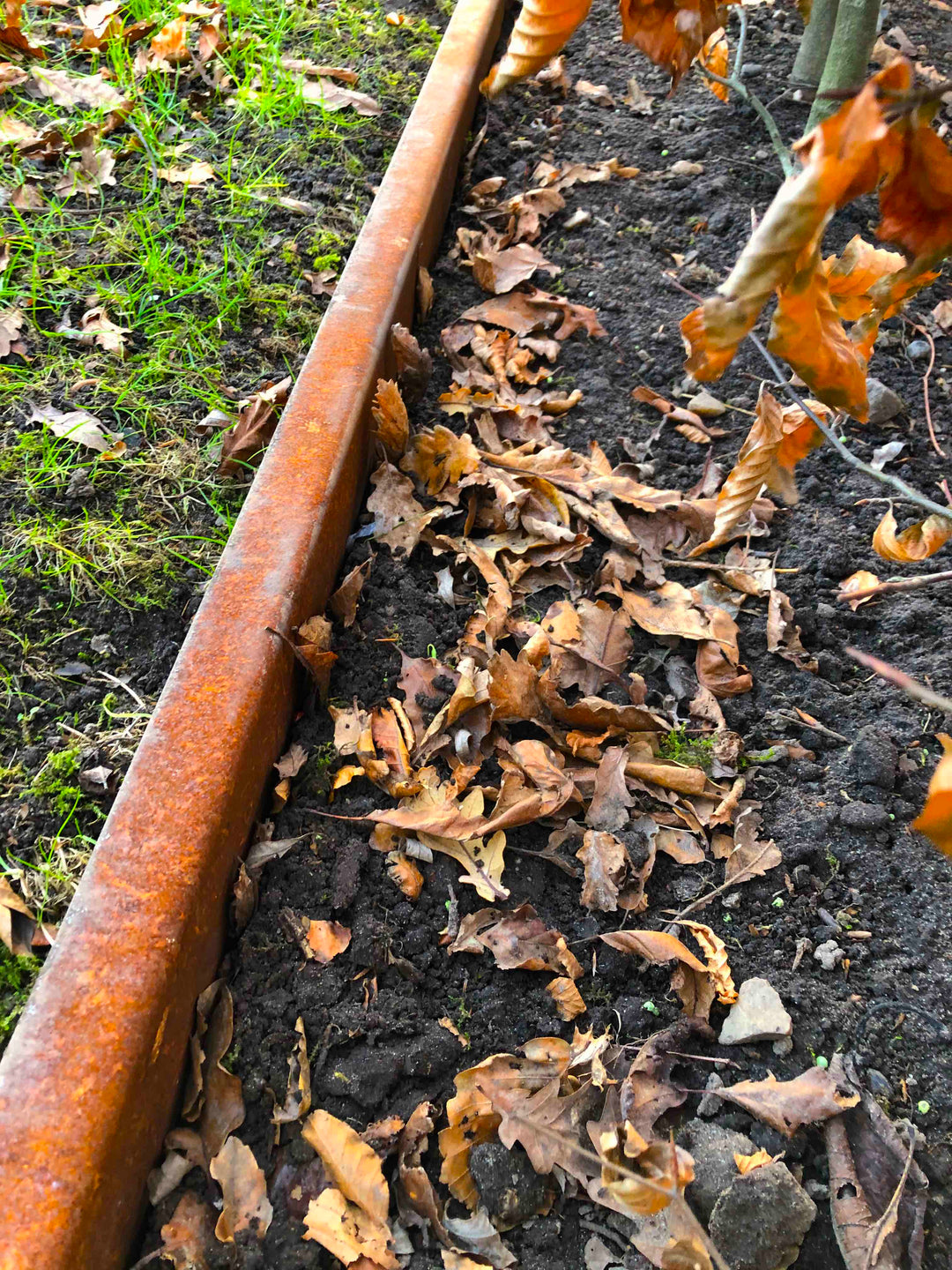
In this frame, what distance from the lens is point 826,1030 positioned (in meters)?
1.36

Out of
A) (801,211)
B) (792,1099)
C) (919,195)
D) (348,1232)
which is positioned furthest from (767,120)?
(348,1232)

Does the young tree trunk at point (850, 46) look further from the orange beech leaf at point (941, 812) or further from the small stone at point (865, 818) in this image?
A: the orange beech leaf at point (941, 812)

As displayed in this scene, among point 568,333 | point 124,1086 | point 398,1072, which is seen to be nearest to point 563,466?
point 568,333

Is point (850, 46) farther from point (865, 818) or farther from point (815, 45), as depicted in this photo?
point (865, 818)

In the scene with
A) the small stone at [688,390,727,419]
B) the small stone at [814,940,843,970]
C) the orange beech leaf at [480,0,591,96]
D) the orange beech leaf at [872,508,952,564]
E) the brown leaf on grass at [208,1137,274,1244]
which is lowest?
the brown leaf on grass at [208,1137,274,1244]

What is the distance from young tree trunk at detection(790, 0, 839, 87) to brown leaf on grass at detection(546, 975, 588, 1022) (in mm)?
2588

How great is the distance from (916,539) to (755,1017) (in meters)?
0.72

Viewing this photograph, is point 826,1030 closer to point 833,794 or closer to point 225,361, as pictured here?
point 833,794

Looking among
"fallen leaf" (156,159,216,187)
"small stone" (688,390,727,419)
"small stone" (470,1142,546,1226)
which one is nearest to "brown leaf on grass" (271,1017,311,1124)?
"small stone" (470,1142,546,1226)

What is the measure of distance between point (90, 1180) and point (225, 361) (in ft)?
5.20

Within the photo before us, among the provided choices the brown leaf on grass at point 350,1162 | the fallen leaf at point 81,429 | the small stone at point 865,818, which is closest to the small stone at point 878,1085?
the small stone at point 865,818

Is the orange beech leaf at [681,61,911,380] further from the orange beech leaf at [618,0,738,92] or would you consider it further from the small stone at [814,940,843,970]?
the small stone at [814,940,843,970]

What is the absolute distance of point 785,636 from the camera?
5.99 feet

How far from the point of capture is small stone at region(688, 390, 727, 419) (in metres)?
2.22
